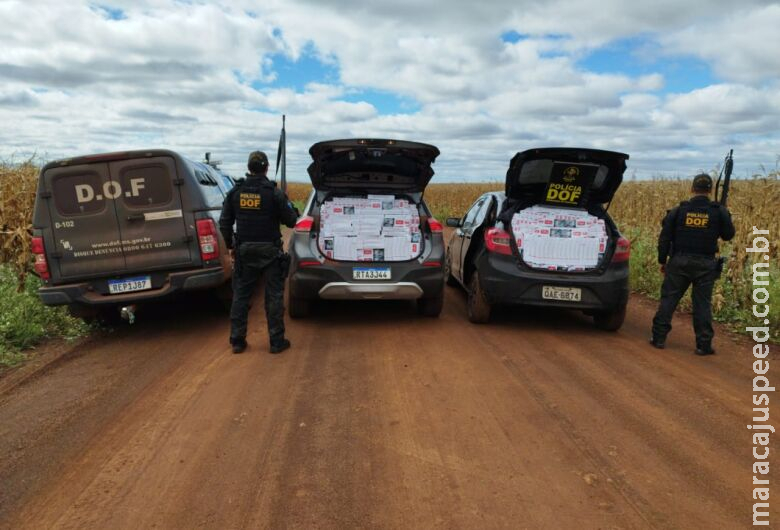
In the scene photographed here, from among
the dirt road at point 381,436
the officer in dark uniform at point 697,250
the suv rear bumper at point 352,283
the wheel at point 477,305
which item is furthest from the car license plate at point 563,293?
the suv rear bumper at point 352,283

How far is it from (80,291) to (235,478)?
12.8ft

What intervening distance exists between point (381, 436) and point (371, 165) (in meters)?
4.12

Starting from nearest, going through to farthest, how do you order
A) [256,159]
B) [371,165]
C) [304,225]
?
[256,159], [304,225], [371,165]

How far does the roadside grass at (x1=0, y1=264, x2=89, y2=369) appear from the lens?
232 inches

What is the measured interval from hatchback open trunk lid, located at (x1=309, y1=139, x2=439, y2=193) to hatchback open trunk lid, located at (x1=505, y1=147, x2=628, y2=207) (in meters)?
1.11

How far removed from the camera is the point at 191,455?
3.50m

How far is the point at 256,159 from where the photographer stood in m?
5.64

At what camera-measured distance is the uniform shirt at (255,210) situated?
5629mm

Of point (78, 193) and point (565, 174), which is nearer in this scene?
point (78, 193)

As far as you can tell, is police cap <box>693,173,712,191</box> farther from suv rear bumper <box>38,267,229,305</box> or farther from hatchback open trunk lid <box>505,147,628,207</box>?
suv rear bumper <box>38,267,229,305</box>

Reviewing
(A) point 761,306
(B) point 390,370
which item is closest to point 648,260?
(A) point 761,306

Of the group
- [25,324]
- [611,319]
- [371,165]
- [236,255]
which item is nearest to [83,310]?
[25,324]

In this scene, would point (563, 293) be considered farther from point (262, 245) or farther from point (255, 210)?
point (255, 210)

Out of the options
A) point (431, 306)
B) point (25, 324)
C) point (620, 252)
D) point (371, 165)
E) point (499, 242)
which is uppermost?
point (371, 165)
